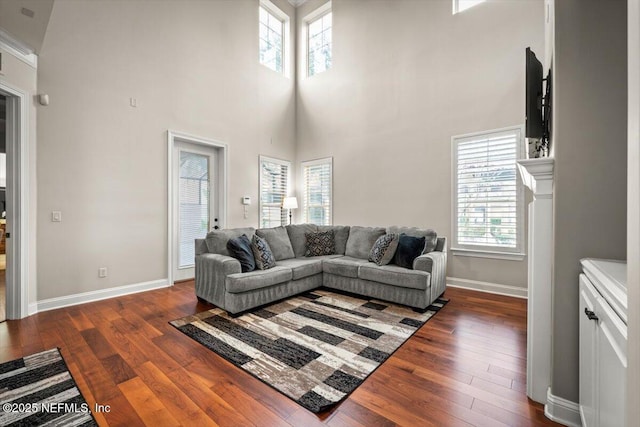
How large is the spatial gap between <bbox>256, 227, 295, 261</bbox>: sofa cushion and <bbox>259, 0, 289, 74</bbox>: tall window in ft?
11.6

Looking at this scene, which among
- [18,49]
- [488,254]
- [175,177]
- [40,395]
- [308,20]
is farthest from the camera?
[308,20]

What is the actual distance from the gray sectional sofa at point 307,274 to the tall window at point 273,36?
3764 mm

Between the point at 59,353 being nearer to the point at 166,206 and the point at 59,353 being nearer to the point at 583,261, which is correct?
the point at 166,206

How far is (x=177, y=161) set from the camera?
4.39 metres

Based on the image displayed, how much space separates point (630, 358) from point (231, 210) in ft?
16.2

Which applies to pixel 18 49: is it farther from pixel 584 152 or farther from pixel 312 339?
pixel 584 152

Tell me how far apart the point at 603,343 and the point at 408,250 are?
7.82 ft

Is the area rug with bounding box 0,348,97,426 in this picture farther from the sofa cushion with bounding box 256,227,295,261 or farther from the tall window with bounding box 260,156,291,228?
the tall window with bounding box 260,156,291,228

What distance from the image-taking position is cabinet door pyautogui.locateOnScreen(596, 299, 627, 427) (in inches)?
34.5

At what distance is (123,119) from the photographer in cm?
378

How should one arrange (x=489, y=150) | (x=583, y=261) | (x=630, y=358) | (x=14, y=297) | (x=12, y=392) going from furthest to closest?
(x=489, y=150)
(x=14, y=297)
(x=12, y=392)
(x=583, y=261)
(x=630, y=358)

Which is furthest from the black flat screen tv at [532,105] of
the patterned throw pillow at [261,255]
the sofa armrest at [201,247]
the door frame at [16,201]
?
the door frame at [16,201]

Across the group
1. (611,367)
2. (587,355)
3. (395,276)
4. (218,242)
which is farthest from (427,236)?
(611,367)

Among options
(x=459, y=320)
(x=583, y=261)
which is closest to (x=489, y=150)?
(x=459, y=320)
